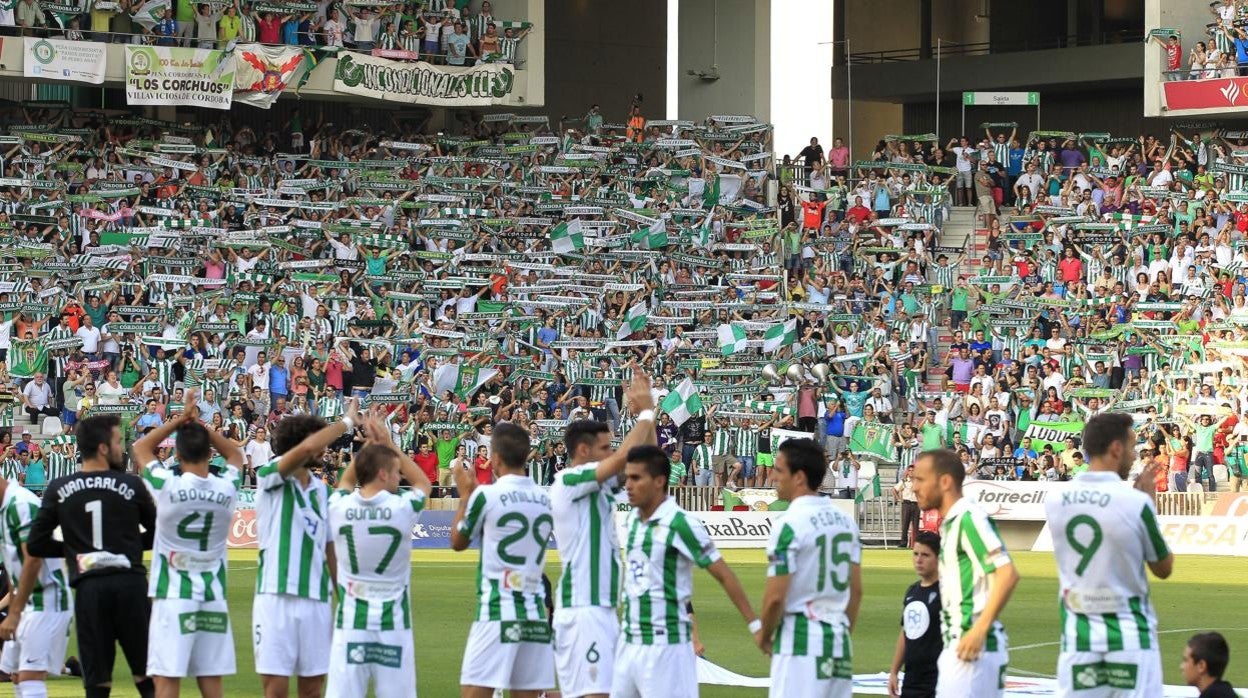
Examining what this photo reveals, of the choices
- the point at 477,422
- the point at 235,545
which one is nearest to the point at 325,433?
the point at 235,545

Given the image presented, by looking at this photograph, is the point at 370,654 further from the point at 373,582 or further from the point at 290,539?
the point at 290,539

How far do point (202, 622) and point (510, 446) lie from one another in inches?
80.6

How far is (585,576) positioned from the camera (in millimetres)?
10961

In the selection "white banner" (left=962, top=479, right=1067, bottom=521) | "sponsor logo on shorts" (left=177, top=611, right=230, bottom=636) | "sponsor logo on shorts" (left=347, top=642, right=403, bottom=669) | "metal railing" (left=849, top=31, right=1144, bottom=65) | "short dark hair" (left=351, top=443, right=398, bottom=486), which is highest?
"metal railing" (left=849, top=31, right=1144, bottom=65)

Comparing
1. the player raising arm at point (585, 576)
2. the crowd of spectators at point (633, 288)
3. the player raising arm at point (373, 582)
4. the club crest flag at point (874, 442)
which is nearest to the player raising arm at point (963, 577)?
the player raising arm at point (585, 576)

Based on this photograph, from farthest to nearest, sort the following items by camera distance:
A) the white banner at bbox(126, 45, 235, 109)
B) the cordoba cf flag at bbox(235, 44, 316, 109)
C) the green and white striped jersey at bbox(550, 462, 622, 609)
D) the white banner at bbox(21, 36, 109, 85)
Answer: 1. the cordoba cf flag at bbox(235, 44, 316, 109)
2. the white banner at bbox(126, 45, 235, 109)
3. the white banner at bbox(21, 36, 109, 85)
4. the green and white striped jersey at bbox(550, 462, 622, 609)

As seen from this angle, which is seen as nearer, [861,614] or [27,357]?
[861,614]

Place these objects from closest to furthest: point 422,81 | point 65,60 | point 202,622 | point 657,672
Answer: point 657,672 → point 202,622 → point 65,60 → point 422,81

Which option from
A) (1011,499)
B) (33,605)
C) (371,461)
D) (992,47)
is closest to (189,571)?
(371,461)

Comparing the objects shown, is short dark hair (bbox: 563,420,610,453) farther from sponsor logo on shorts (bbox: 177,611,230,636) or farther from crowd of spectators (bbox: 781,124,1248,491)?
crowd of spectators (bbox: 781,124,1248,491)

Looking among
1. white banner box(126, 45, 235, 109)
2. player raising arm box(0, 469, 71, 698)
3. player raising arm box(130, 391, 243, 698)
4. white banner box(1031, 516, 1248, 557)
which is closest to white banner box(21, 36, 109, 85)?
white banner box(126, 45, 235, 109)

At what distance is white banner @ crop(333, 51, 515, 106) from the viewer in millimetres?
44438

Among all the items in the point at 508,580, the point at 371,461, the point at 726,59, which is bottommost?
the point at 508,580

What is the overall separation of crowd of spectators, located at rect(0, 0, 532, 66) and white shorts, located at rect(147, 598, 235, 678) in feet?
105
